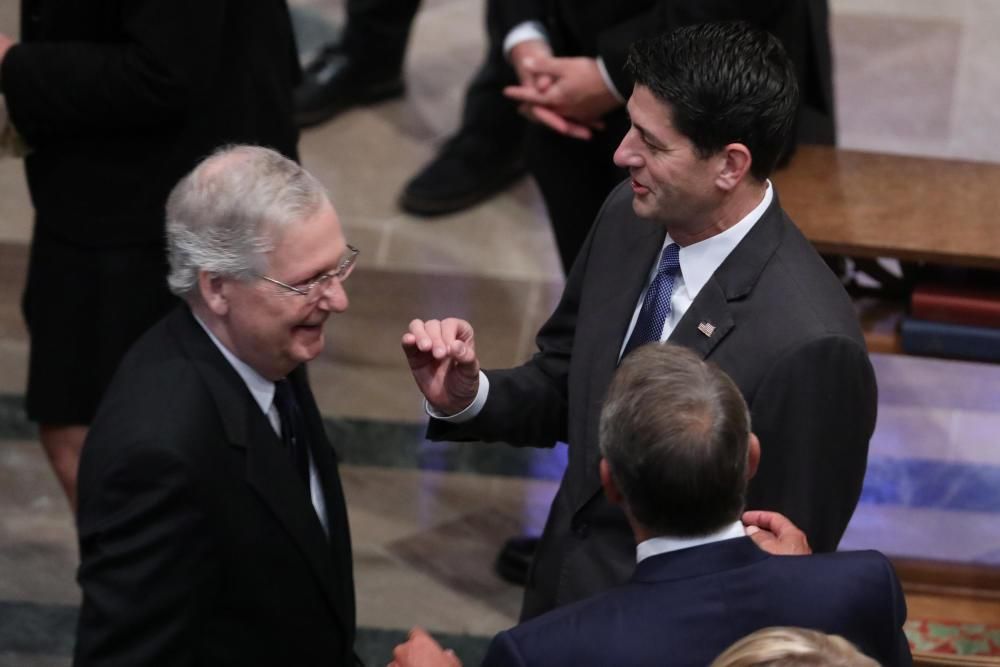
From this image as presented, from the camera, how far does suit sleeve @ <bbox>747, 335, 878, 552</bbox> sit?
2.53 m

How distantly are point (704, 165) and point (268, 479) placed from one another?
3.03ft

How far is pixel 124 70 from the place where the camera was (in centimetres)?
334

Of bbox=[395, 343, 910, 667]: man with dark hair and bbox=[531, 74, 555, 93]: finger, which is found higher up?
bbox=[395, 343, 910, 667]: man with dark hair

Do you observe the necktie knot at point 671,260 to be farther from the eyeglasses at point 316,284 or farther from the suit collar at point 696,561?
the suit collar at point 696,561

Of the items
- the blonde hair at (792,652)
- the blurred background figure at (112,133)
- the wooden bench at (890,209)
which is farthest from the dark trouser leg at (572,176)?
the blonde hair at (792,652)

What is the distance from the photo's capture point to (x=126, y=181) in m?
3.56

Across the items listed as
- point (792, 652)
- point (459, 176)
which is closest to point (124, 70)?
point (792, 652)

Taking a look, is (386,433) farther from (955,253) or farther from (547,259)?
(955,253)

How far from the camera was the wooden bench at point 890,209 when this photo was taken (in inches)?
147

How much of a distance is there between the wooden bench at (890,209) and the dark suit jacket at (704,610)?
1629mm

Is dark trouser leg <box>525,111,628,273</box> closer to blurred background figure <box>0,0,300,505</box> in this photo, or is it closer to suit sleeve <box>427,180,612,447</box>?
blurred background figure <box>0,0,300,505</box>

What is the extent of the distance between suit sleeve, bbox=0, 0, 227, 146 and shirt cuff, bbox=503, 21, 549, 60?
1.00 m

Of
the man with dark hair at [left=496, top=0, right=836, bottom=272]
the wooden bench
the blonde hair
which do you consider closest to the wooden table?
the wooden bench

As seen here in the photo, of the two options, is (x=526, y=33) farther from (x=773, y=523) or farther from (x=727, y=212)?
(x=773, y=523)
